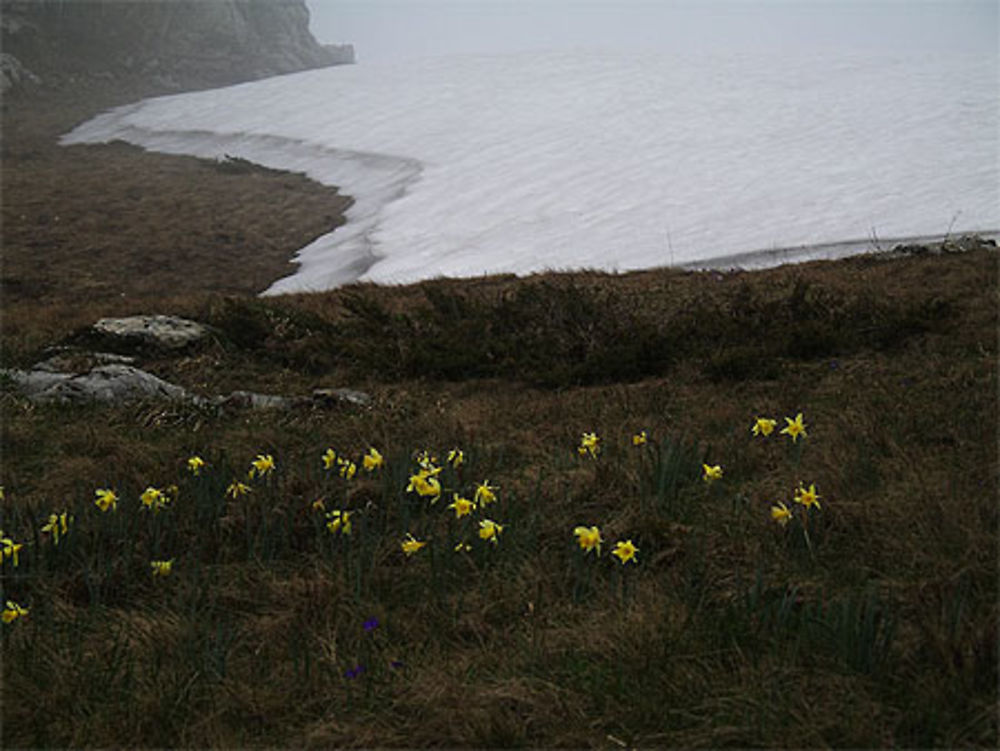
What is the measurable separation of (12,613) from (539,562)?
7.12 feet

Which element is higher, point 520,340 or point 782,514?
point 782,514

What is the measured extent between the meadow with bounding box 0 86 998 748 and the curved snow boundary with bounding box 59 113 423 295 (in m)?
12.6

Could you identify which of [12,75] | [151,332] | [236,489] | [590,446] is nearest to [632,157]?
[151,332]

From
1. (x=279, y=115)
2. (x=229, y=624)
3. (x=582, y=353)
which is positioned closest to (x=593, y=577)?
(x=229, y=624)

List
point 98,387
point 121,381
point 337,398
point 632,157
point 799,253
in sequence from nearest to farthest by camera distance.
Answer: point 337,398
point 98,387
point 121,381
point 799,253
point 632,157

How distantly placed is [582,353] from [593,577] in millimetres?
5119

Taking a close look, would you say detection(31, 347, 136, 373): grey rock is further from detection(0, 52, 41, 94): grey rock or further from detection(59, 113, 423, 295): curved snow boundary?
detection(0, 52, 41, 94): grey rock

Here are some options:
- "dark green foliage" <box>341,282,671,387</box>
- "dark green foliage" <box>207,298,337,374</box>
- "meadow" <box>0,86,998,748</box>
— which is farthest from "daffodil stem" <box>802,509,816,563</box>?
"dark green foliage" <box>207,298,337,374</box>

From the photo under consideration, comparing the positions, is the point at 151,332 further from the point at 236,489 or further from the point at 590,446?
the point at 590,446

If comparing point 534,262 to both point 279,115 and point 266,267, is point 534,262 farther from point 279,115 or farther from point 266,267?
point 279,115

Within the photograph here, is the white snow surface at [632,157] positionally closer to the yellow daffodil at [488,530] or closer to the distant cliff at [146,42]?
the yellow daffodil at [488,530]

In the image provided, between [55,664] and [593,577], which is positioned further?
[593,577]

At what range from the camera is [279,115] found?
159 ft

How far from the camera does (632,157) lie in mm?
28609
